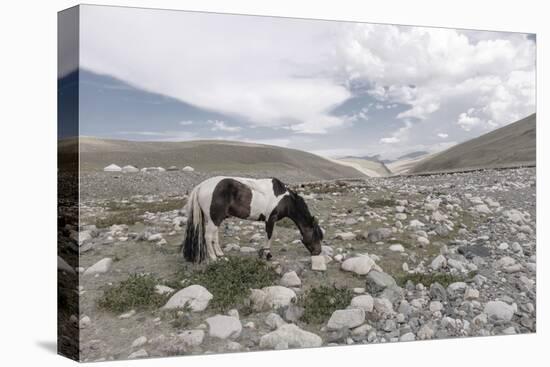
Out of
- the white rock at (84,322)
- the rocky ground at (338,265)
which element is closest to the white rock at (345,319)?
the rocky ground at (338,265)

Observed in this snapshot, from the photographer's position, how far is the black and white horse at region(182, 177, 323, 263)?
7586 mm

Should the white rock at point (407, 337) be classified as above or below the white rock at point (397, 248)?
below

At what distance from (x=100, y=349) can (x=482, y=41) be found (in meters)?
7.32

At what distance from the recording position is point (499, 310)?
8.60 metres

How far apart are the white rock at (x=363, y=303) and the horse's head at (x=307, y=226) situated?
0.84 metres

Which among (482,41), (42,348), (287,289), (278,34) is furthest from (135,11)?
→ (482,41)

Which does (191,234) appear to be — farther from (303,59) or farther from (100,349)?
(303,59)

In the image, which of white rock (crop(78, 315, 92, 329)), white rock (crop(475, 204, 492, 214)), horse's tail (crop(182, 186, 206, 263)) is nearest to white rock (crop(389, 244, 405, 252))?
white rock (crop(475, 204, 492, 214))

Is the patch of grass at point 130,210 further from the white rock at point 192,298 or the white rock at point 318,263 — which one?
the white rock at point 318,263

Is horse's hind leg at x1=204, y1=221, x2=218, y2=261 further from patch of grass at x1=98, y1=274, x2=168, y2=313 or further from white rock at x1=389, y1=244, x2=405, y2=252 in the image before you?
white rock at x1=389, y1=244, x2=405, y2=252

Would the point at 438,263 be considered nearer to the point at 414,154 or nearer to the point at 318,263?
the point at 414,154

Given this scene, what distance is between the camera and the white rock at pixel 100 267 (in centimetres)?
696

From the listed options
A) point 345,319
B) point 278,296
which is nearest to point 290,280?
point 278,296

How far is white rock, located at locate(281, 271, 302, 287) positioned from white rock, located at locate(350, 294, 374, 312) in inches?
31.7
